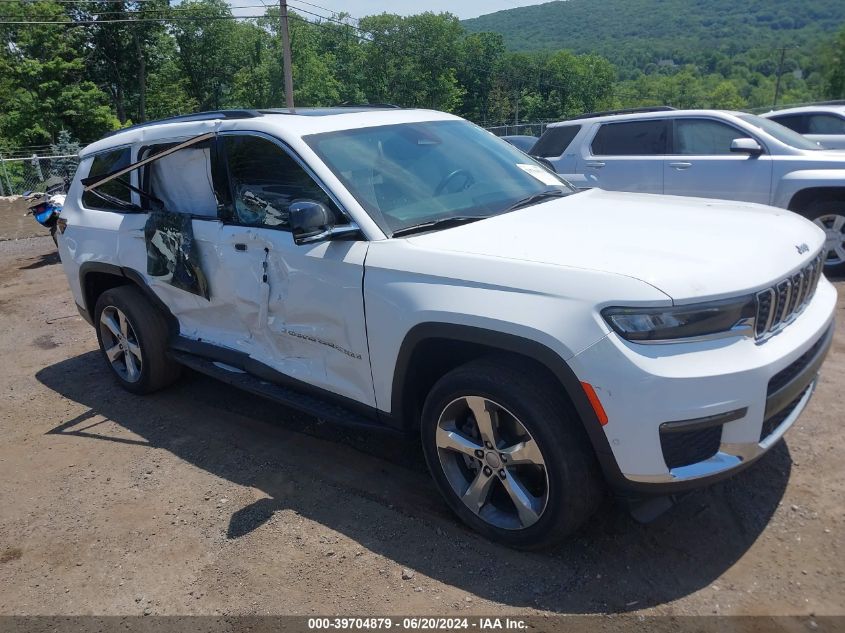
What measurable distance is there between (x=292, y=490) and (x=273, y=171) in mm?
1777

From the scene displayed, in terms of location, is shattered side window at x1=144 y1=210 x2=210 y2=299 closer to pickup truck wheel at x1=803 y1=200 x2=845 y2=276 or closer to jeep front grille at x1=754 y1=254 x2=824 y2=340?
jeep front grille at x1=754 y1=254 x2=824 y2=340

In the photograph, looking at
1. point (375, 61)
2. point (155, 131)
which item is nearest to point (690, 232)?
point (155, 131)

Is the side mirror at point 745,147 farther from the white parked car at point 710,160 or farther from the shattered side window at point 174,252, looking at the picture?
the shattered side window at point 174,252

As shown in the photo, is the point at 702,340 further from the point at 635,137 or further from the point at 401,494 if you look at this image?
the point at 635,137

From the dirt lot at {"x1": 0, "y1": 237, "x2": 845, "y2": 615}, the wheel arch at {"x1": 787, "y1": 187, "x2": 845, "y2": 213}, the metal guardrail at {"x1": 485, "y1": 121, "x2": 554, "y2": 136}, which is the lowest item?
the metal guardrail at {"x1": 485, "y1": 121, "x2": 554, "y2": 136}

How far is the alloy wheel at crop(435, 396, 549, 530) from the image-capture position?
2803 mm

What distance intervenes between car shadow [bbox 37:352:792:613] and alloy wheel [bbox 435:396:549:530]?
0.20m

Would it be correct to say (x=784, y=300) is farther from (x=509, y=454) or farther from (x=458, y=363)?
(x=458, y=363)

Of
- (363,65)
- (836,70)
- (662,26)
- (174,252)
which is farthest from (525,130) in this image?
(662,26)

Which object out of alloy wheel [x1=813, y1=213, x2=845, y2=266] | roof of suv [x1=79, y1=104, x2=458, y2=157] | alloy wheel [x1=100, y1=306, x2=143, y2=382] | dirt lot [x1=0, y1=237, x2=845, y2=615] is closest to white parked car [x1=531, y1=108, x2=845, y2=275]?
alloy wheel [x1=813, y1=213, x2=845, y2=266]

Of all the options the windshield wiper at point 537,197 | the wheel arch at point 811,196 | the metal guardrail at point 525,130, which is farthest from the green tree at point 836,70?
the windshield wiper at point 537,197

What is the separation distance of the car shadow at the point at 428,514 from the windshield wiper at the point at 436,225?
3.36ft

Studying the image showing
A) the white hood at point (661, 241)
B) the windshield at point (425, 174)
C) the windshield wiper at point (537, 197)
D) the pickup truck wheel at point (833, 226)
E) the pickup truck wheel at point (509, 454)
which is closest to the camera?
the white hood at point (661, 241)

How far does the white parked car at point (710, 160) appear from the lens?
7.23 meters
